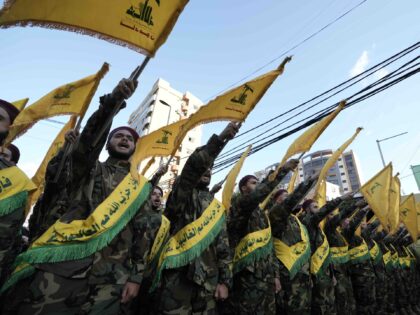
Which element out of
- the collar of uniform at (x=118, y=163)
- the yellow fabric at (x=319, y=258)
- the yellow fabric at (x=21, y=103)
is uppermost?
the yellow fabric at (x=21, y=103)

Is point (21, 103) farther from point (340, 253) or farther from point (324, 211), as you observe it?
point (340, 253)

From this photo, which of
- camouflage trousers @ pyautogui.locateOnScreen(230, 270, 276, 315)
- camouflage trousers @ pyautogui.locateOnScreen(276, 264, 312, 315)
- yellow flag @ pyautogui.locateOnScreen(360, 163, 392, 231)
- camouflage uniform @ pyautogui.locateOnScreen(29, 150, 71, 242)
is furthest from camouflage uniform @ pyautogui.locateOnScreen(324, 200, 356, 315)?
camouflage uniform @ pyautogui.locateOnScreen(29, 150, 71, 242)

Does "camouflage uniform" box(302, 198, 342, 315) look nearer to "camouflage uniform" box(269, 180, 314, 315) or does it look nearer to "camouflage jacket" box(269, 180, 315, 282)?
"camouflage uniform" box(269, 180, 314, 315)

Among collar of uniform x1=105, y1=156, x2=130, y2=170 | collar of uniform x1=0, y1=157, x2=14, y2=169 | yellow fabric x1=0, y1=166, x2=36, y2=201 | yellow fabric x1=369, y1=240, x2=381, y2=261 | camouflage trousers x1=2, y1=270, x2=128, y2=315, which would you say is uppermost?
collar of uniform x1=105, y1=156, x2=130, y2=170

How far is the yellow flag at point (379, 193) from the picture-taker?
18.5ft

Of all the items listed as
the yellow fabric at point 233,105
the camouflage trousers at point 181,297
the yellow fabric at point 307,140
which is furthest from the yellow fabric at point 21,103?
the yellow fabric at point 307,140

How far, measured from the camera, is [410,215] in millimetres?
8062

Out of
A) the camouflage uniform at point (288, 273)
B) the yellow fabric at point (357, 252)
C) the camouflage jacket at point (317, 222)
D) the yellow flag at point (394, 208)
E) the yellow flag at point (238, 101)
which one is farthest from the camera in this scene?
the yellow flag at point (394, 208)

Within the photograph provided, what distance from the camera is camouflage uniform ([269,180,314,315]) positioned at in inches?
151

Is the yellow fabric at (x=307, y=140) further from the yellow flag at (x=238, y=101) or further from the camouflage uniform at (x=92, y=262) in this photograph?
the camouflage uniform at (x=92, y=262)

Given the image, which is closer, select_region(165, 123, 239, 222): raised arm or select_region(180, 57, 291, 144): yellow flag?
select_region(165, 123, 239, 222): raised arm

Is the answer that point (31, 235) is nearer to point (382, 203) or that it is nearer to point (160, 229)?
point (160, 229)

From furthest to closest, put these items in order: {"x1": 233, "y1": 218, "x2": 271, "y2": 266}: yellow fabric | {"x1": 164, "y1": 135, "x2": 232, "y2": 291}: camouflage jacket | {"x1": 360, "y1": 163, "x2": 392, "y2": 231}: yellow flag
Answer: {"x1": 360, "y1": 163, "x2": 392, "y2": 231}: yellow flag → {"x1": 233, "y1": 218, "x2": 271, "y2": 266}: yellow fabric → {"x1": 164, "y1": 135, "x2": 232, "y2": 291}: camouflage jacket

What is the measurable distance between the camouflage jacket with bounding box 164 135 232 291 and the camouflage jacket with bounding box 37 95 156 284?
518mm
